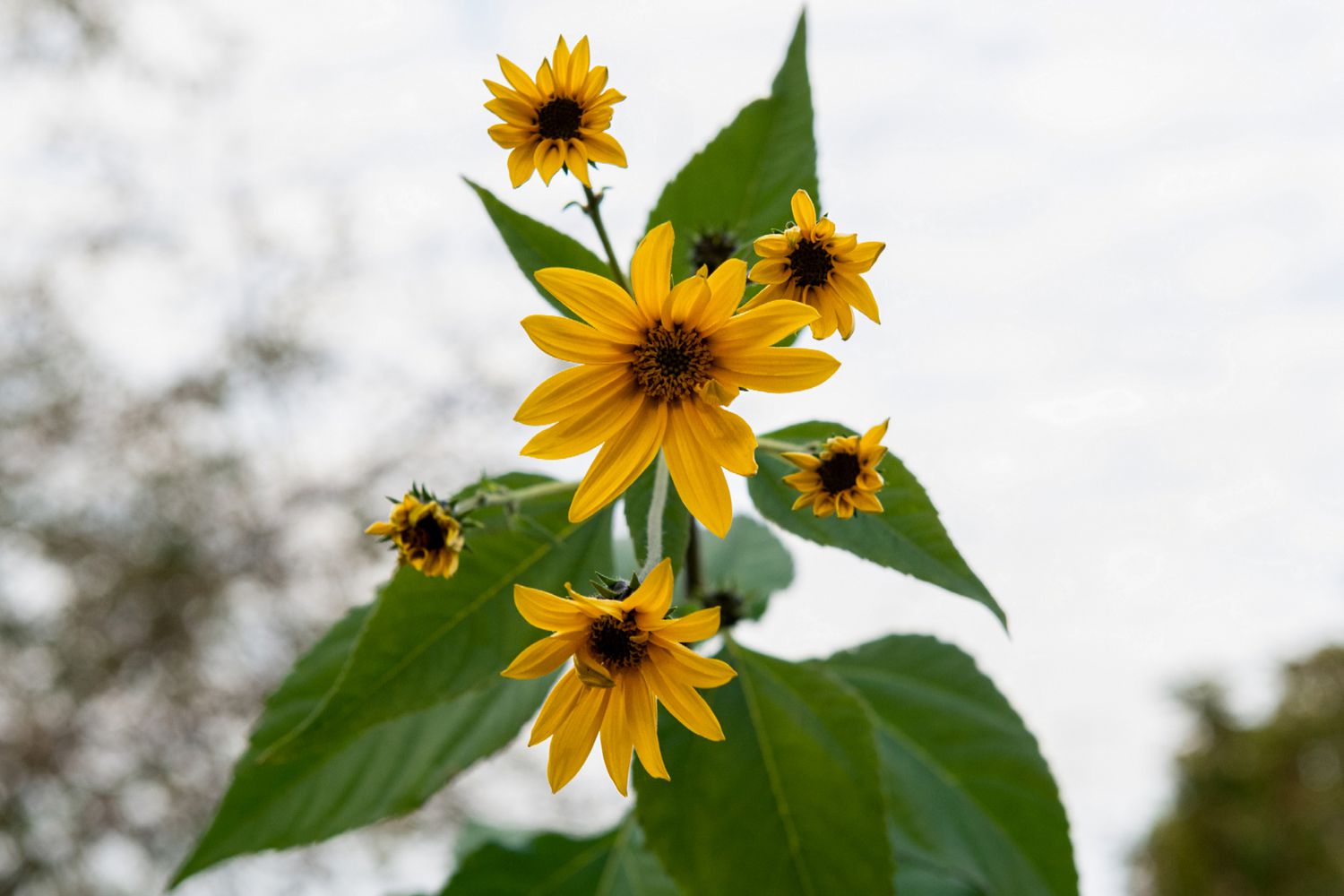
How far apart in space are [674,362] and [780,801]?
1.30 feet

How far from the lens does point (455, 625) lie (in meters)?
0.75

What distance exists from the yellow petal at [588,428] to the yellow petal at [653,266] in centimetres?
6

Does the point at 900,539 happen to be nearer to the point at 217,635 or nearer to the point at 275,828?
the point at 275,828

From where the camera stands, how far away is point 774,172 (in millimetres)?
819

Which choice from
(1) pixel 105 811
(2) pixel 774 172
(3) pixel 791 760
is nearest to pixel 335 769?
(3) pixel 791 760

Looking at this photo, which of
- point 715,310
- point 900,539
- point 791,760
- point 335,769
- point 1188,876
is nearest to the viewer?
point 715,310

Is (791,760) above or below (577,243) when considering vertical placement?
Answer: below

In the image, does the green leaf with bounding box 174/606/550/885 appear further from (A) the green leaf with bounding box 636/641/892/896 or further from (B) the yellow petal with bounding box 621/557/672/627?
(B) the yellow petal with bounding box 621/557/672/627

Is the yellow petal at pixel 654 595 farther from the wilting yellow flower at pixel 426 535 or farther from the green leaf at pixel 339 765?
the green leaf at pixel 339 765

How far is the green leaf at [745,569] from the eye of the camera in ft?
3.22

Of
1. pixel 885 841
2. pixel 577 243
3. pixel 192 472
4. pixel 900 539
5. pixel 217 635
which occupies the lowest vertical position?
pixel 885 841

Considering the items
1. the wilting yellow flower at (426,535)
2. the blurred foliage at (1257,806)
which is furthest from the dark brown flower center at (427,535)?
the blurred foliage at (1257,806)

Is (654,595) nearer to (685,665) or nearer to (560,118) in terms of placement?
(685,665)

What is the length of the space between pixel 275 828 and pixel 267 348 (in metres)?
4.76
